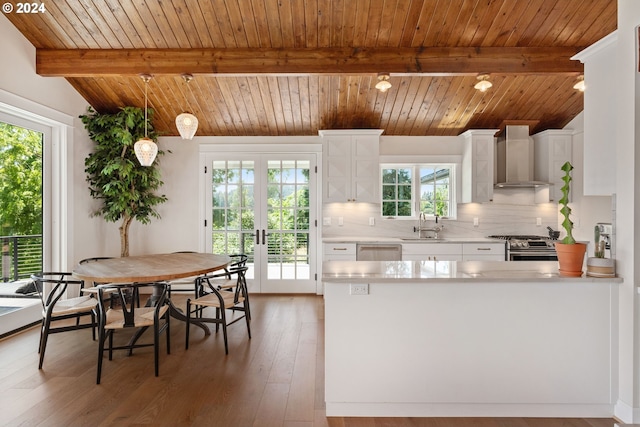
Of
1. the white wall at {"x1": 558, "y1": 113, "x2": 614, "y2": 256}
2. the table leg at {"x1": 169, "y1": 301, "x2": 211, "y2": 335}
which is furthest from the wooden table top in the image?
the white wall at {"x1": 558, "y1": 113, "x2": 614, "y2": 256}

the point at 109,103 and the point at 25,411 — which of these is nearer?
the point at 25,411

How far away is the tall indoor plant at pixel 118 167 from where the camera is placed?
4516 millimetres

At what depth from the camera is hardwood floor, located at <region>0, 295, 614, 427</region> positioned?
2.15 metres

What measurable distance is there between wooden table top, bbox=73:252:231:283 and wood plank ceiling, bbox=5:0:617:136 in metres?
1.92

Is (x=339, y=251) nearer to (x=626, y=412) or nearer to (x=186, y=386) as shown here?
(x=186, y=386)

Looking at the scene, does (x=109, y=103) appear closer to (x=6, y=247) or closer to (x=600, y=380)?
(x=6, y=247)

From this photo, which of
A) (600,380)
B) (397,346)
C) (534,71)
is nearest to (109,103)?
(397,346)

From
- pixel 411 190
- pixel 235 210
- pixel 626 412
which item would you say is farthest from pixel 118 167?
pixel 626 412

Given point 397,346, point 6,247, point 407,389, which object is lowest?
point 407,389

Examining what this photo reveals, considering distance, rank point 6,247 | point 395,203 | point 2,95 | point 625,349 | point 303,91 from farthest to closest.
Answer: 1. point 395,203
2. point 303,91
3. point 6,247
4. point 2,95
5. point 625,349

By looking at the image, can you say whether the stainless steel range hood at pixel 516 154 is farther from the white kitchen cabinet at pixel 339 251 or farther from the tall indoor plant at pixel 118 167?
the tall indoor plant at pixel 118 167

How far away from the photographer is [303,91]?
176 inches

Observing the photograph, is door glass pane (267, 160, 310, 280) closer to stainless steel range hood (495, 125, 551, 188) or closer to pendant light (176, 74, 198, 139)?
pendant light (176, 74, 198, 139)

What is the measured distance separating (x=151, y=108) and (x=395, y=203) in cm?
366
